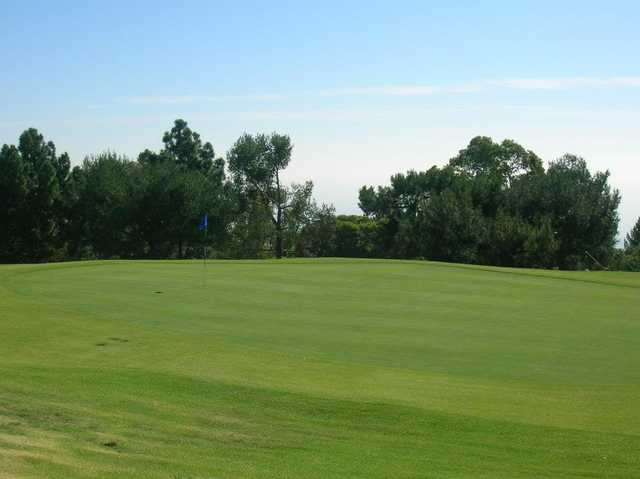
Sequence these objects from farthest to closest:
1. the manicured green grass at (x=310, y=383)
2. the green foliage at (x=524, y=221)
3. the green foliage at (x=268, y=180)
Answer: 1. the green foliage at (x=268, y=180)
2. the green foliage at (x=524, y=221)
3. the manicured green grass at (x=310, y=383)

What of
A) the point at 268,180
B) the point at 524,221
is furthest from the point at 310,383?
the point at 268,180

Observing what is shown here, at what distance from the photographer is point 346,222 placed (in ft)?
272

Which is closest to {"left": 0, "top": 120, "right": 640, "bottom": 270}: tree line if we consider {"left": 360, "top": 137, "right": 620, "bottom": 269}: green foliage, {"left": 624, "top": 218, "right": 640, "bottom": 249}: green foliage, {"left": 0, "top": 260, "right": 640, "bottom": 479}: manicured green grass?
{"left": 360, "top": 137, "right": 620, "bottom": 269}: green foliage

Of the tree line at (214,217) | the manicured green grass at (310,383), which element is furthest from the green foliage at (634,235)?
the manicured green grass at (310,383)

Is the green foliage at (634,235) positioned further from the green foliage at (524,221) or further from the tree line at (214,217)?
the green foliage at (524,221)

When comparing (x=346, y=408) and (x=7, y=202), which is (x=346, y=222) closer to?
(x=7, y=202)

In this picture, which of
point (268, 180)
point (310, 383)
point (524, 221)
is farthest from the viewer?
point (268, 180)

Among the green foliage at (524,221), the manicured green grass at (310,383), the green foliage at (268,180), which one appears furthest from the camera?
the green foliage at (268,180)

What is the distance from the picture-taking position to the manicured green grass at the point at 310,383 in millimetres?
6875

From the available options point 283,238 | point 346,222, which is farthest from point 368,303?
point 346,222

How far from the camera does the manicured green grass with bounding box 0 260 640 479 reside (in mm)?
6875

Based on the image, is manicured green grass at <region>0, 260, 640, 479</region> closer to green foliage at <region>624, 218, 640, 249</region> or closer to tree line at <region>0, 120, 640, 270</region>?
tree line at <region>0, 120, 640, 270</region>

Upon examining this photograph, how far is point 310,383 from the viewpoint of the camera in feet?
32.7

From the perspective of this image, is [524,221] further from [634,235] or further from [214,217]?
[634,235]
